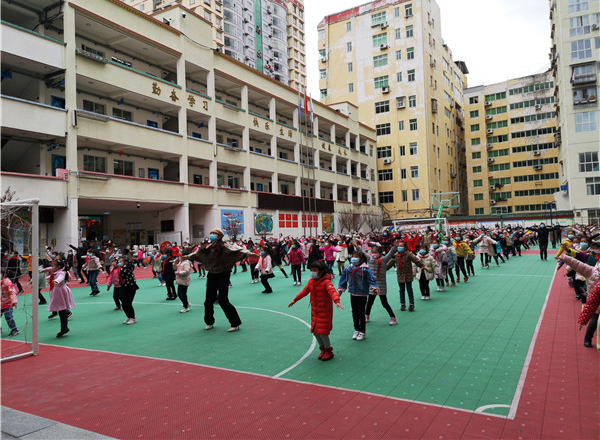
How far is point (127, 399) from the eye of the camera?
5.83 meters

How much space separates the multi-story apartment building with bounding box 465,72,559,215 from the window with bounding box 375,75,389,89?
21.5 meters

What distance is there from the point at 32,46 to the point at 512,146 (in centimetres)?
7260

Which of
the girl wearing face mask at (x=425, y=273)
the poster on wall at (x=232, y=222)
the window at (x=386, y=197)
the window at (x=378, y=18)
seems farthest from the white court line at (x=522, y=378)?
the window at (x=378, y=18)

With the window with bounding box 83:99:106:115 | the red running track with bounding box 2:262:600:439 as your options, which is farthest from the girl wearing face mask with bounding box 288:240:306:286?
the window with bounding box 83:99:106:115

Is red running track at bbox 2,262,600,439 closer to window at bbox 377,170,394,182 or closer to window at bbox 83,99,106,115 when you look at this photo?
window at bbox 83,99,106,115

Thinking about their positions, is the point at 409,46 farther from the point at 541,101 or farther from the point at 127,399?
the point at 127,399

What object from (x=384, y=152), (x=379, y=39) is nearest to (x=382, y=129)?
(x=384, y=152)

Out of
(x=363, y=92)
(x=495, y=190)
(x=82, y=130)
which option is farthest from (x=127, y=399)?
(x=495, y=190)

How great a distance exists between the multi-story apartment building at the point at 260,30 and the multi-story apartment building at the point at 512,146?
3384 centimetres

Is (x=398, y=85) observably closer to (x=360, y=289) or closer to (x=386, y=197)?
(x=386, y=197)

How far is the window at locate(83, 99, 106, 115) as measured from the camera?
29841 millimetres

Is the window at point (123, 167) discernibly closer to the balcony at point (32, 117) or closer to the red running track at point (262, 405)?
the balcony at point (32, 117)

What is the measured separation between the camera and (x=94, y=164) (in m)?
30.5

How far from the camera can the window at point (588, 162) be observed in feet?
156
